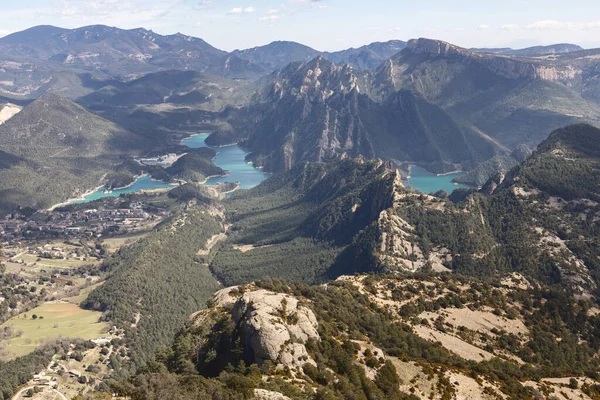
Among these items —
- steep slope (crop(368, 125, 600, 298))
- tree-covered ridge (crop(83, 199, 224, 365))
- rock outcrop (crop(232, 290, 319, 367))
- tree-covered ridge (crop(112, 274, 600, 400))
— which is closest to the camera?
tree-covered ridge (crop(112, 274, 600, 400))

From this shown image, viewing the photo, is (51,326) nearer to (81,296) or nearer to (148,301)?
(81,296)

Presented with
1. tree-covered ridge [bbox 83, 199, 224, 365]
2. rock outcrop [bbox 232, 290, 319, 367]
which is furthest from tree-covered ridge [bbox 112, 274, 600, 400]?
tree-covered ridge [bbox 83, 199, 224, 365]

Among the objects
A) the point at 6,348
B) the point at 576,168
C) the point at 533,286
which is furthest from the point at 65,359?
the point at 576,168

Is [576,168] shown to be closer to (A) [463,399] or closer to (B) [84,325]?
(A) [463,399]

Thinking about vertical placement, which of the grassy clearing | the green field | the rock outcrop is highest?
the rock outcrop

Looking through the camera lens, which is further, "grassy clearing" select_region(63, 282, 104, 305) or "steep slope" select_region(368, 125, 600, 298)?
"grassy clearing" select_region(63, 282, 104, 305)

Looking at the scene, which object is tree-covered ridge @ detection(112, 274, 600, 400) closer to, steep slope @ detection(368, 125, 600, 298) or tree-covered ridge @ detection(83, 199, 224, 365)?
steep slope @ detection(368, 125, 600, 298)

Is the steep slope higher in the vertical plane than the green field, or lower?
higher

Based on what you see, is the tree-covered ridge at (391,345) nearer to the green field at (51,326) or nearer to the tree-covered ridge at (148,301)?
the tree-covered ridge at (148,301)

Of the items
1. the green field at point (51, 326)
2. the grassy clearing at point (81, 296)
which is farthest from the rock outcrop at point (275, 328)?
the grassy clearing at point (81, 296)
